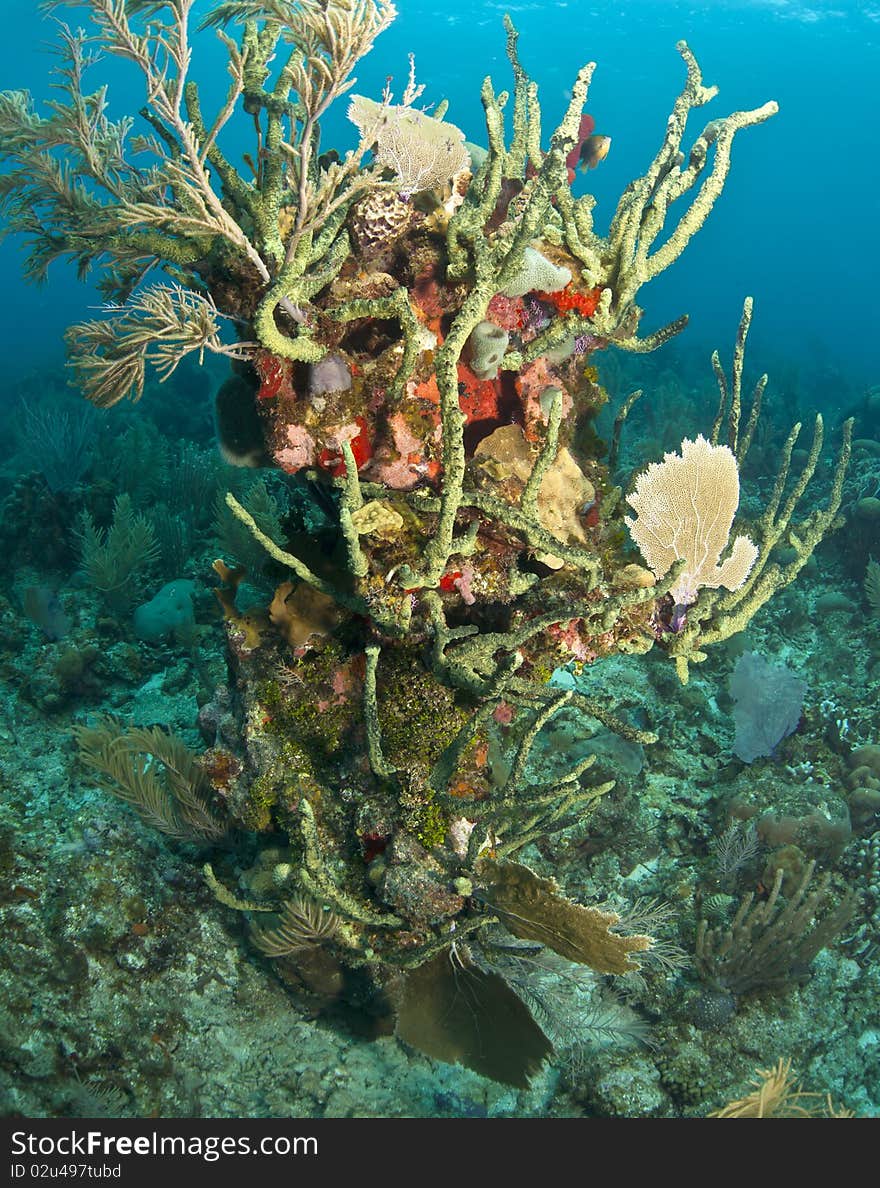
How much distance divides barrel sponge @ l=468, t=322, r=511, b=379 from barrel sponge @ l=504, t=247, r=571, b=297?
0.22 m

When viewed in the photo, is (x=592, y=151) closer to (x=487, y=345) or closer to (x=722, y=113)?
(x=487, y=345)

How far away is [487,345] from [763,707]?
4.66 m

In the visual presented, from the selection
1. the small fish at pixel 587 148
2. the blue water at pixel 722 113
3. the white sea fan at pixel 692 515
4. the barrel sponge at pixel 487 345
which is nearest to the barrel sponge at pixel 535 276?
the barrel sponge at pixel 487 345

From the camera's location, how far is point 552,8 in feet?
177

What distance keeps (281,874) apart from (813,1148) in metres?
2.93

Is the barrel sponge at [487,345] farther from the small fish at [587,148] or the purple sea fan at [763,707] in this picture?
the purple sea fan at [763,707]

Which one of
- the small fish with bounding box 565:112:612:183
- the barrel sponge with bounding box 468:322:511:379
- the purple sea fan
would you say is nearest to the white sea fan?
the barrel sponge with bounding box 468:322:511:379

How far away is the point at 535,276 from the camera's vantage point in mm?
3436

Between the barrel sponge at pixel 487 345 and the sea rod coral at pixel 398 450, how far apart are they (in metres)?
0.01

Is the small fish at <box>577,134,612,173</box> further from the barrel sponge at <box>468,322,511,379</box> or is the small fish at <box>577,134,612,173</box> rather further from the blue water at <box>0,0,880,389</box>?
the blue water at <box>0,0,880,389</box>

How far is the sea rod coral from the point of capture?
313 cm

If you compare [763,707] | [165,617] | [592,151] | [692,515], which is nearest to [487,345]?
[692,515]

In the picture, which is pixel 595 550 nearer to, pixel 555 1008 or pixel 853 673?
pixel 555 1008

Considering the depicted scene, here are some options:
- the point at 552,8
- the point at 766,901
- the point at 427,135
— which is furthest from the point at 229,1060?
the point at 552,8
